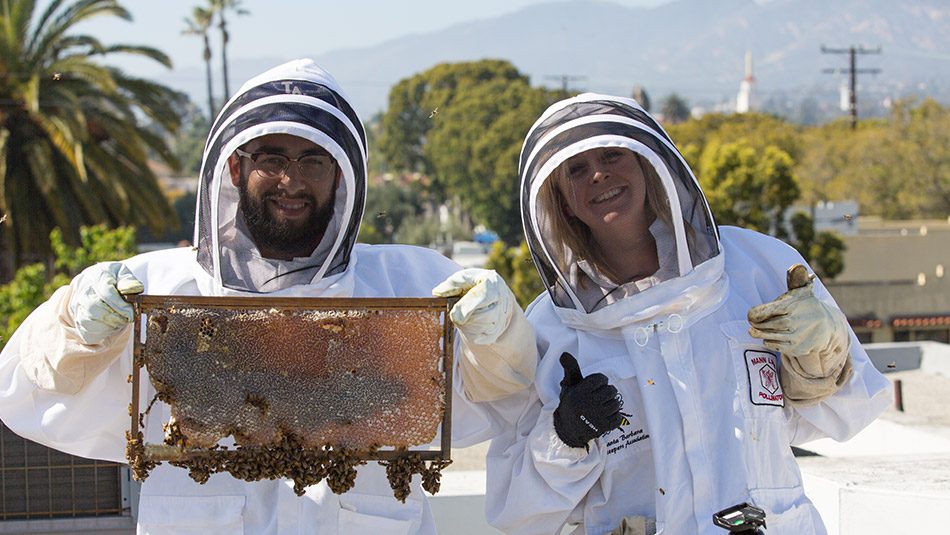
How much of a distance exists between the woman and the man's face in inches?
30.5

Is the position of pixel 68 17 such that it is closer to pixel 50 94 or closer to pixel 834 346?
pixel 50 94

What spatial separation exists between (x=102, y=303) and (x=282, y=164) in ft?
2.67

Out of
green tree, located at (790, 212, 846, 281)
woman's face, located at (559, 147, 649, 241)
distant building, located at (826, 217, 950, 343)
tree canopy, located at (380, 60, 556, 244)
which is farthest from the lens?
tree canopy, located at (380, 60, 556, 244)

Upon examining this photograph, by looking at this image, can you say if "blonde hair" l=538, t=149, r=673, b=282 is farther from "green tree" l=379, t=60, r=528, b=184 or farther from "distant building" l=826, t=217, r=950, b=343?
"green tree" l=379, t=60, r=528, b=184

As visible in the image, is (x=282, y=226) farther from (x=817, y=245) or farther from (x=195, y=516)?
(x=817, y=245)

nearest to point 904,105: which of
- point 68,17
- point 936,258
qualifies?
point 936,258

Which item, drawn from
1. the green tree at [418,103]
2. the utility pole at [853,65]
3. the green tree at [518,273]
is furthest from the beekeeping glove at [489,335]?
the utility pole at [853,65]

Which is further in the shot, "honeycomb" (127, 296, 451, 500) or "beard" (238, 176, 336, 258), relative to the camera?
"beard" (238, 176, 336, 258)

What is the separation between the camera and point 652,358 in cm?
366

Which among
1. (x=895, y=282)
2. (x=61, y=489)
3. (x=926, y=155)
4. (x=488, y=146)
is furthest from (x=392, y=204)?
(x=61, y=489)

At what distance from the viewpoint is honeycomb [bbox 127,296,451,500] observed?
11.1 ft

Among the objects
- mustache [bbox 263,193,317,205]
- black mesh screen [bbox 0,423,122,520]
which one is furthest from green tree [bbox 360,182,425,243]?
mustache [bbox 263,193,317,205]

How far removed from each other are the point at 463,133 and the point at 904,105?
22962 millimetres

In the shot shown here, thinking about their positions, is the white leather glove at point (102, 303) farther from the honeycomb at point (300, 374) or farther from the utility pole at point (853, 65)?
the utility pole at point (853, 65)
